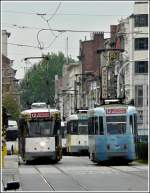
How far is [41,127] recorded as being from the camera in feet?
145

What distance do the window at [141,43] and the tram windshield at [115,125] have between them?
52489 millimetres

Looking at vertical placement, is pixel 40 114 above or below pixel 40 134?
above

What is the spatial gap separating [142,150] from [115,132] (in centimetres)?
545

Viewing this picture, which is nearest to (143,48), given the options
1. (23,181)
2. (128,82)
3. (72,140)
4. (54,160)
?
(128,82)

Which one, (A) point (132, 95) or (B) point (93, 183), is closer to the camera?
(B) point (93, 183)

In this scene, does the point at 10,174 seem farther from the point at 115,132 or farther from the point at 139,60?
the point at 139,60

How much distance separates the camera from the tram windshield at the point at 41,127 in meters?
44.2

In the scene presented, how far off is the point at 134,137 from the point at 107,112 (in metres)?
1.91

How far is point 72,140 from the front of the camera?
6094cm

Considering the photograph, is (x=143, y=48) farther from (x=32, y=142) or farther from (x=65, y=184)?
(x=65, y=184)

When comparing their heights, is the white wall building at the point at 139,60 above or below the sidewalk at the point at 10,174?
above

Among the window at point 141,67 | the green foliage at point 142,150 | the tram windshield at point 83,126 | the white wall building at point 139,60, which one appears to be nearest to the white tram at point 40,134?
the green foliage at point 142,150

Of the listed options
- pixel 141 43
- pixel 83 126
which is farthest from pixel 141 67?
pixel 83 126

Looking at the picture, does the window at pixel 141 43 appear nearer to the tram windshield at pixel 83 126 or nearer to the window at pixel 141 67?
the window at pixel 141 67
